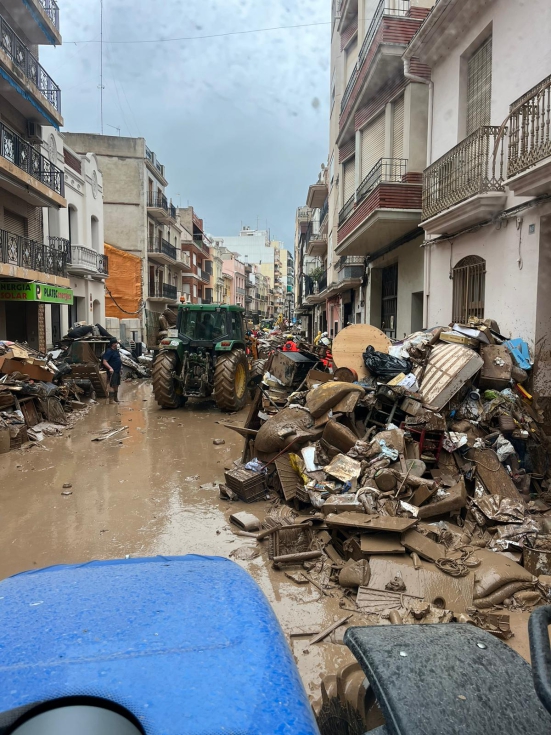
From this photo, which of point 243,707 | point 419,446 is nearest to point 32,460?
point 419,446

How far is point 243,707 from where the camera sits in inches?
42.2

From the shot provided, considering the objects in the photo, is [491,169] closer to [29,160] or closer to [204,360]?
[204,360]

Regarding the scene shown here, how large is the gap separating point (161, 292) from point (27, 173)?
1764cm

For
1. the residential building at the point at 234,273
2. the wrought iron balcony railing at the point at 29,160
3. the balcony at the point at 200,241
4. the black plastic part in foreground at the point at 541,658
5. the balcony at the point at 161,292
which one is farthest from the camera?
the residential building at the point at 234,273

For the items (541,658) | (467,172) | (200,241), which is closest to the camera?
(541,658)

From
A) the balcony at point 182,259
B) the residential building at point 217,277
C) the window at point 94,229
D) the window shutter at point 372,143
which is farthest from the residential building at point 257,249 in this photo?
the window shutter at point 372,143

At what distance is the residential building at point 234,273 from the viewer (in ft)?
218

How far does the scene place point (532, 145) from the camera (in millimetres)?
6141

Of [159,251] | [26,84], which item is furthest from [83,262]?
[159,251]

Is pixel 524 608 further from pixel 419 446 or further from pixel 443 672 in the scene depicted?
pixel 443 672

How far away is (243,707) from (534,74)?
827 cm

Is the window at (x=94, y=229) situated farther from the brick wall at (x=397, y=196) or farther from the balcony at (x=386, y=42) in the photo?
the brick wall at (x=397, y=196)

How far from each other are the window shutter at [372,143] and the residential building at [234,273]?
51.7 metres

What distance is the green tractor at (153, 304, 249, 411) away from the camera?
10539 mm
